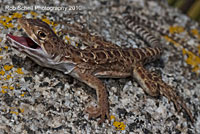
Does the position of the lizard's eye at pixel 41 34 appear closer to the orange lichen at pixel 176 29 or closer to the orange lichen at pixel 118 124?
the orange lichen at pixel 118 124

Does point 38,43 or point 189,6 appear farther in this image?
point 189,6

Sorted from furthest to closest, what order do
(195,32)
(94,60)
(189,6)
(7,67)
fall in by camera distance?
(189,6), (195,32), (94,60), (7,67)

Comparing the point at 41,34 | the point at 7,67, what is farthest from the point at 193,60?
the point at 7,67

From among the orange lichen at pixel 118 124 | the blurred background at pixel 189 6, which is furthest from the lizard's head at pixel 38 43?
the blurred background at pixel 189 6

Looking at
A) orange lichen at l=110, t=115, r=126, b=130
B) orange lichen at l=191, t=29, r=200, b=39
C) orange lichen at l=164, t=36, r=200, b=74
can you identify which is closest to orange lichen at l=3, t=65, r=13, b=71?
orange lichen at l=110, t=115, r=126, b=130

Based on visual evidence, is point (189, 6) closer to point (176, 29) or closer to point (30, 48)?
point (176, 29)

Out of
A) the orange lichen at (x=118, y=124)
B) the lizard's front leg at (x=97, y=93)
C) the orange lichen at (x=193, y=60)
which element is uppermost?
the orange lichen at (x=193, y=60)
